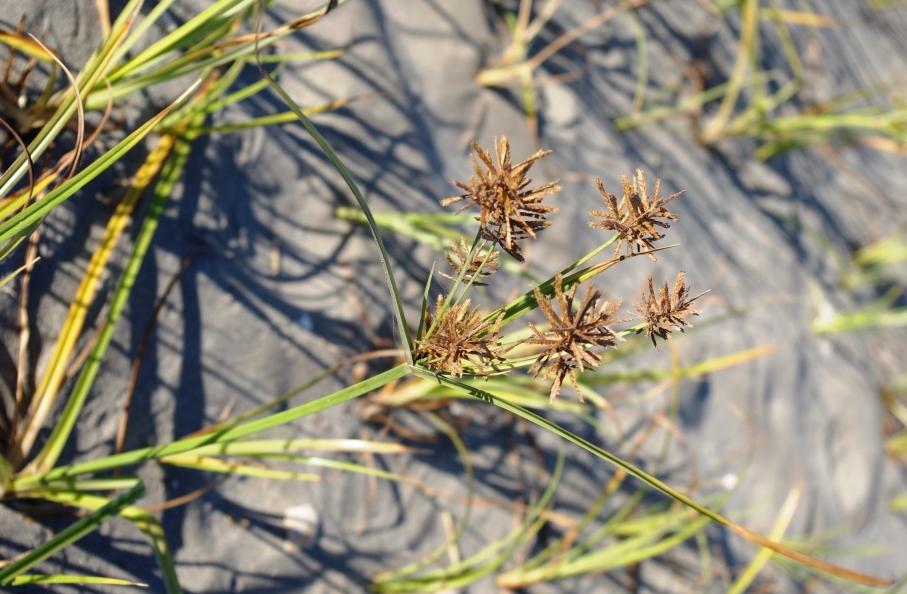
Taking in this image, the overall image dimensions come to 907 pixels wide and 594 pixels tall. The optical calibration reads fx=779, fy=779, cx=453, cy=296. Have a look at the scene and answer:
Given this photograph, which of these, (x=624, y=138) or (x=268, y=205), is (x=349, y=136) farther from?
(x=624, y=138)

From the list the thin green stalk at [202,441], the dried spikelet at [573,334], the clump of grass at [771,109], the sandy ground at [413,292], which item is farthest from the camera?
the clump of grass at [771,109]

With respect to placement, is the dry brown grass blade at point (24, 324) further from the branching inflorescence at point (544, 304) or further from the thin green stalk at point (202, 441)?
the branching inflorescence at point (544, 304)

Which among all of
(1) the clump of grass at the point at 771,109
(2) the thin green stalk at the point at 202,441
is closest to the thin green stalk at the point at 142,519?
(2) the thin green stalk at the point at 202,441

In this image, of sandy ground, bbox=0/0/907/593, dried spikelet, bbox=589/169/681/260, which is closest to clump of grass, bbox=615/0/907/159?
sandy ground, bbox=0/0/907/593

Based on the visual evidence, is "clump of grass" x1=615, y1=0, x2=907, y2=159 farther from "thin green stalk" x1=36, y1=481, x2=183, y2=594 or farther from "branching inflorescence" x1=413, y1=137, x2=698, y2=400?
"thin green stalk" x1=36, y1=481, x2=183, y2=594

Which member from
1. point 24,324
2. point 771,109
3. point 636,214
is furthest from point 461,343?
point 771,109

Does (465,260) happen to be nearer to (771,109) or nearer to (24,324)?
(24,324)
